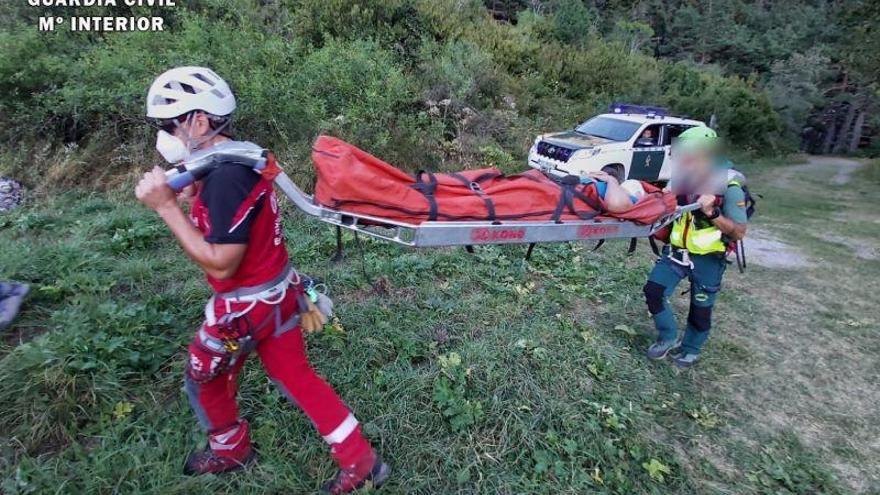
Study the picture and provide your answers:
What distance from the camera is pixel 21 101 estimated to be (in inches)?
262

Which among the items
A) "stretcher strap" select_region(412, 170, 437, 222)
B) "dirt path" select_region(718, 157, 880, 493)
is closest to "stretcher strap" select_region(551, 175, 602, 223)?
"stretcher strap" select_region(412, 170, 437, 222)

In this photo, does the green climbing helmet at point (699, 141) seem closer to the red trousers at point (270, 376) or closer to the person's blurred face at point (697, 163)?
the person's blurred face at point (697, 163)

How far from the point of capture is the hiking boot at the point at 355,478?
229 cm

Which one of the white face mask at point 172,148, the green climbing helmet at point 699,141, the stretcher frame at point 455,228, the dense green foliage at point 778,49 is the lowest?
the stretcher frame at point 455,228

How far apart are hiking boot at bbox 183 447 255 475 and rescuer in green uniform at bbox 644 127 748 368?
9.99 feet

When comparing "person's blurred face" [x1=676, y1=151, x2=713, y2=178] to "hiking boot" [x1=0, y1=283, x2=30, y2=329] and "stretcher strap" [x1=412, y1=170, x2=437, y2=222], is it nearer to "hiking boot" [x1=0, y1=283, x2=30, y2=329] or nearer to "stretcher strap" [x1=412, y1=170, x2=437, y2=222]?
"stretcher strap" [x1=412, y1=170, x2=437, y2=222]

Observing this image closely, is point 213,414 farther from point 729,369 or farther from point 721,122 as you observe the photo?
point 721,122

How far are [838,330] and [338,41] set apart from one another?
29.1 ft

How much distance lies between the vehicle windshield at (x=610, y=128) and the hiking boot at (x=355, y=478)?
957 centimetres

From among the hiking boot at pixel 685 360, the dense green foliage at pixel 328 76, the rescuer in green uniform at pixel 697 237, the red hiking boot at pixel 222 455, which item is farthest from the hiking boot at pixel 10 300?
the hiking boot at pixel 685 360

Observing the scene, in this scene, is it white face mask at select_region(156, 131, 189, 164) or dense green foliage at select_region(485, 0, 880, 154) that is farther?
dense green foliage at select_region(485, 0, 880, 154)

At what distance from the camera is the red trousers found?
207cm

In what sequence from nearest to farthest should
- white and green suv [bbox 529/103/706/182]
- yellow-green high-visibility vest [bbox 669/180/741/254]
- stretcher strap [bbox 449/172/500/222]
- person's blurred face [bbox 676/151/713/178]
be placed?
stretcher strap [bbox 449/172/500/222]
person's blurred face [bbox 676/151/713/178]
yellow-green high-visibility vest [bbox 669/180/741/254]
white and green suv [bbox 529/103/706/182]

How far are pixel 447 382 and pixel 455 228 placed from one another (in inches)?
47.3
